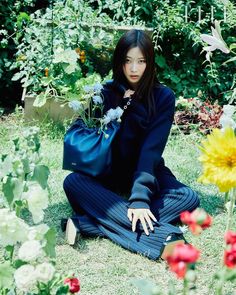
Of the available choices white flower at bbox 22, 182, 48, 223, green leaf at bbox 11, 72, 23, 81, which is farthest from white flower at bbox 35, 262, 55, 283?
green leaf at bbox 11, 72, 23, 81

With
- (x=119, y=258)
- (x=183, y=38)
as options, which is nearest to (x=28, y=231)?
(x=119, y=258)

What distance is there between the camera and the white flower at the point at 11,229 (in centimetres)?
152

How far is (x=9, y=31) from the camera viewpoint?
17.2 feet

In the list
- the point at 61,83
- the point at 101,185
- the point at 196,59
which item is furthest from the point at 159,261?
the point at 196,59

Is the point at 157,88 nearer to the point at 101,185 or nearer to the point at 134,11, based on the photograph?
the point at 101,185

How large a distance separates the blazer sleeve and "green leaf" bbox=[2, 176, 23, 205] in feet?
3.77

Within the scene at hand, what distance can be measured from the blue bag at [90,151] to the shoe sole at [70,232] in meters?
0.32

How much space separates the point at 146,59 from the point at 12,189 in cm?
142

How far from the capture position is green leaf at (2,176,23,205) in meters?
1.67

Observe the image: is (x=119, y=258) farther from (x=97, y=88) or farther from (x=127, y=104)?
(x=97, y=88)

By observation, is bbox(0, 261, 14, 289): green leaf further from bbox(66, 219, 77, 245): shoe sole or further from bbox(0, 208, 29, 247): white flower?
bbox(66, 219, 77, 245): shoe sole

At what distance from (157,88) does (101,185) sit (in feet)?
1.91

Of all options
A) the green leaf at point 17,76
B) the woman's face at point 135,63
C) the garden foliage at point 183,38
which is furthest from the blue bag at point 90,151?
the garden foliage at point 183,38

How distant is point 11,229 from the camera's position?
1.52 metres
